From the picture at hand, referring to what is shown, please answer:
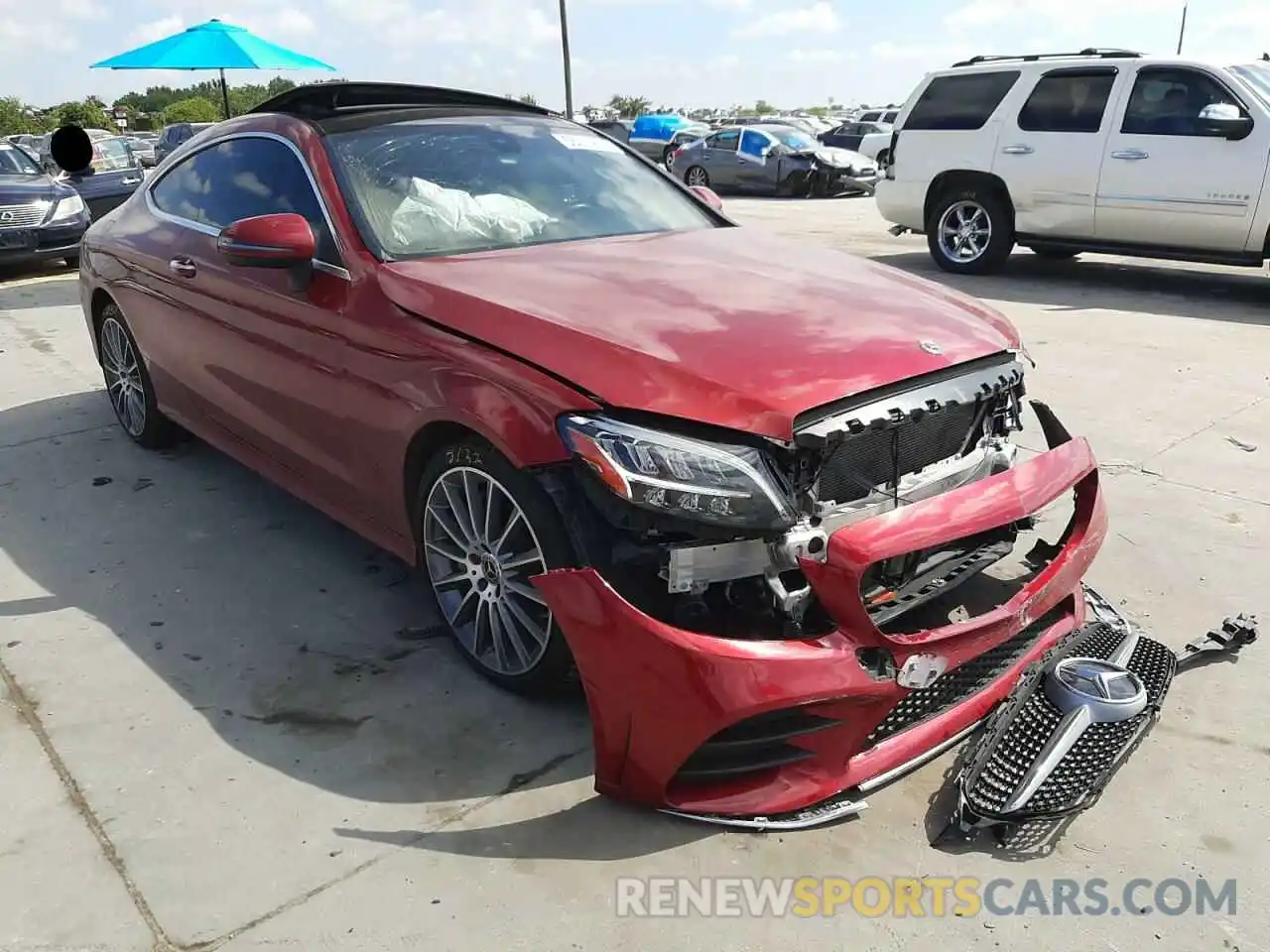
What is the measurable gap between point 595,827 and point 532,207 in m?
2.19

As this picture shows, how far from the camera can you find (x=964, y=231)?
10031mm

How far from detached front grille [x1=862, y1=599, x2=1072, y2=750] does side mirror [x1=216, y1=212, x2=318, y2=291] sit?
2253 mm

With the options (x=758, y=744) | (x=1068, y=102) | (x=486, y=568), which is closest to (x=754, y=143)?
(x=1068, y=102)

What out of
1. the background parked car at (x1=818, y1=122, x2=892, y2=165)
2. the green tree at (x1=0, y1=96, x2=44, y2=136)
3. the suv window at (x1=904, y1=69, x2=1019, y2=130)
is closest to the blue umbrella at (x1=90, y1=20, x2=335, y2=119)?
the suv window at (x1=904, y1=69, x2=1019, y2=130)

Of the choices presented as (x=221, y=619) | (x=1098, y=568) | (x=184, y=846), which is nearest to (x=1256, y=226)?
(x=1098, y=568)

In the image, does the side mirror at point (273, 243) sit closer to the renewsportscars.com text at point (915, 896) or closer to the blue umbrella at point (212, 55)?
the renewsportscars.com text at point (915, 896)

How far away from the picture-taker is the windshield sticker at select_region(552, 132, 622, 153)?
418 cm

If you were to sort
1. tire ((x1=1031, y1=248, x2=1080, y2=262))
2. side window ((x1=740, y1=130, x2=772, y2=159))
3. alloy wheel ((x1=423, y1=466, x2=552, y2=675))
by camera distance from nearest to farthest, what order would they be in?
alloy wheel ((x1=423, y1=466, x2=552, y2=675))
tire ((x1=1031, y1=248, x2=1080, y2=262))
side window ((x1=740, y1=130, x2=772, y2=159))

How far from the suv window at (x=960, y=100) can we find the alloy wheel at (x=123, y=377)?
766 centimetres

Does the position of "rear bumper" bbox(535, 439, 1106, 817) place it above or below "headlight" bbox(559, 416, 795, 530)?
below

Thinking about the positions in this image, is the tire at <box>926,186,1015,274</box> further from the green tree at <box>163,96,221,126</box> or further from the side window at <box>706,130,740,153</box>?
the green tree at <box>163,96,221,126</box>

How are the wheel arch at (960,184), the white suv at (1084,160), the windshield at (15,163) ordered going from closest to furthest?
the white suv at (1084,160) → the wheel arch at (960,184) → the windshield at (15,163)

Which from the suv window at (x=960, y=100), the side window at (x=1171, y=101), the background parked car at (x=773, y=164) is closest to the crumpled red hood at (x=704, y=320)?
the side window at (x=1171, y=101)

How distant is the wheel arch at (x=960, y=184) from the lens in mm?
9648
